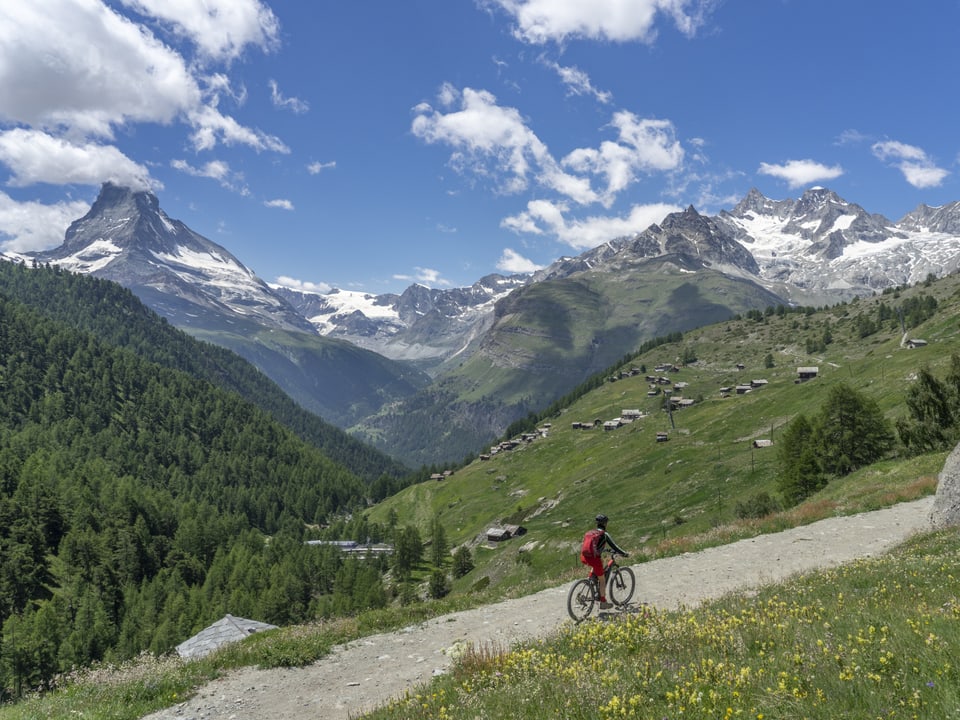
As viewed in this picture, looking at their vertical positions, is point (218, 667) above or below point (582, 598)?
below

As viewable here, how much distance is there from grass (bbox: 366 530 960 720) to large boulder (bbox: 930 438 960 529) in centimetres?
1229

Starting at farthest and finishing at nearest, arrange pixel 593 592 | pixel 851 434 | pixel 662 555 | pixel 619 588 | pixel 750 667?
pixel 851 434 → pixel 662 555 → pixel 619 588 → pixel 593 592 → pixel 750 667

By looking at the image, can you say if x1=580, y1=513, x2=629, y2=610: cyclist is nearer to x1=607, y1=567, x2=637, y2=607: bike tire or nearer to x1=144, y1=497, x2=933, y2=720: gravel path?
x1=607, y1=567, x2=637, y2=607: bike tire

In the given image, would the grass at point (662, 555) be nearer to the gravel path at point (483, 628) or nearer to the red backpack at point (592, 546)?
the gravel path at point (483, 628)

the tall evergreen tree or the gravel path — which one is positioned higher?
the tall evergreen tree

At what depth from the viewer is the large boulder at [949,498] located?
2395cm

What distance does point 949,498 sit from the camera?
2473 cm

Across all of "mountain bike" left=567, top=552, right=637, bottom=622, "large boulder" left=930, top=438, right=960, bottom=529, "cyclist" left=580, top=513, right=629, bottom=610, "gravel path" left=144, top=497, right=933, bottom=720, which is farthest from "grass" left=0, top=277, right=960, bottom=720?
"large boulder" left=930, top=438, right=960, bottom=529

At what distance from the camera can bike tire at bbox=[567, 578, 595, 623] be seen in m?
18.5

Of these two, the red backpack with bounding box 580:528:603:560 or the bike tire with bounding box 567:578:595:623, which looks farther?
the red backpack with bounding box 580:528:603:560

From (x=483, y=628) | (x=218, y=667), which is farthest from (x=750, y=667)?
(x=218, y=667)

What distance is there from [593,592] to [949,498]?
19.6m

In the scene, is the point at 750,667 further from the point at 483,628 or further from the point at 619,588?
the point at 483,628

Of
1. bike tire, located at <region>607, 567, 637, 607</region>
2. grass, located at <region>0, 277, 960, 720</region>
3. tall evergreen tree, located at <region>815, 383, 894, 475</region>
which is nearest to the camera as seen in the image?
grass, located at <region>0, 277, 960, 720</region>
